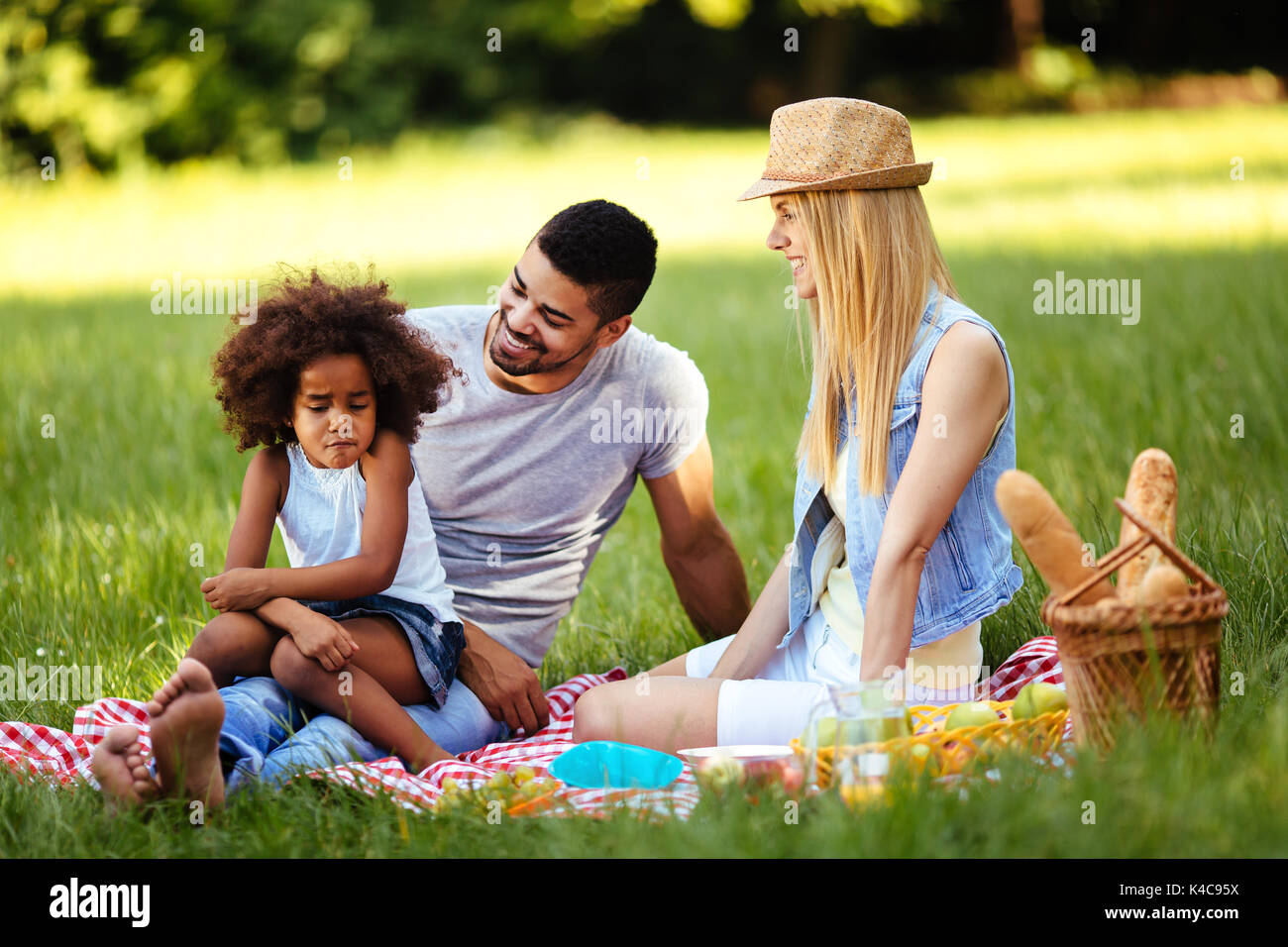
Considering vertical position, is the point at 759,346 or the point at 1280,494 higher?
the point at 759,346

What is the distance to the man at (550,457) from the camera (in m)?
3.41

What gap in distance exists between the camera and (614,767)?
280cm

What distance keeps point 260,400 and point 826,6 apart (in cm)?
2642

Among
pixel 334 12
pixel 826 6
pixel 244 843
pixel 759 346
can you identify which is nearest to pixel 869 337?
pixel 244 843

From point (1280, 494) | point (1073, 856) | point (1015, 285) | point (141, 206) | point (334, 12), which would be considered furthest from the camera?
point (334, 12)

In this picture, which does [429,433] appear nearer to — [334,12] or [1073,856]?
[1073,856]

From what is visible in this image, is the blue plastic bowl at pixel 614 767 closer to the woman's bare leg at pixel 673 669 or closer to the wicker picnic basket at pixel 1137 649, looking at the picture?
the woman's bare leg at pixel 673 669

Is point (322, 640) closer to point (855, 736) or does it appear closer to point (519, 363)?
point (519, 363)

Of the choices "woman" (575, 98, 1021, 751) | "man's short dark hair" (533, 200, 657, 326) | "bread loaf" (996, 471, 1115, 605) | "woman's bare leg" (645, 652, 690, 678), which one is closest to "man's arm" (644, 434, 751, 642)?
"woman's bare leg" (645, 652, 690, 678)

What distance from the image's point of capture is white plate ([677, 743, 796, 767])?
2615 mm

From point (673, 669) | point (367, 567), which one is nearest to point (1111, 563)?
point (673, 669)

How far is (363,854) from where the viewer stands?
8.22 feet

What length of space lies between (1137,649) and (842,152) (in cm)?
127

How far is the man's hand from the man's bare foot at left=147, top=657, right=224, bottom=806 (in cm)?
94
